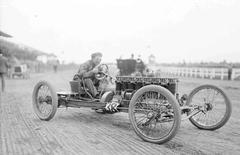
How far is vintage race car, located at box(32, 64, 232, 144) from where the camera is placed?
3.75 meters

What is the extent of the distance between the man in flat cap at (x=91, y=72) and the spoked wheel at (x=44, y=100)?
0.65 m

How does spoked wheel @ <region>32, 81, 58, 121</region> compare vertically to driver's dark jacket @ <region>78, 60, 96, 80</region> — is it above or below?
below

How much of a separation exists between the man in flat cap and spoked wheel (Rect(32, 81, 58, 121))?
2.14 ft

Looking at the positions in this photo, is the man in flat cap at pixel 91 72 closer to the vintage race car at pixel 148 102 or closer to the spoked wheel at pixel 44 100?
the vintage race car at pixel 148 102

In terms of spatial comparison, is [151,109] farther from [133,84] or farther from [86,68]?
[86,68]

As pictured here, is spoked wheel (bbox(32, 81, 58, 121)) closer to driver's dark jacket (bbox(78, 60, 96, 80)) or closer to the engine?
driver's dark jacket (bbox(78, 60, 96, 80))

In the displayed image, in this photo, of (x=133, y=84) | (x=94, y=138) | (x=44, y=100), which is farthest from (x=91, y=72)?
(x=94, y=138)

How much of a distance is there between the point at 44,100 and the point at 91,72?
1096 mm

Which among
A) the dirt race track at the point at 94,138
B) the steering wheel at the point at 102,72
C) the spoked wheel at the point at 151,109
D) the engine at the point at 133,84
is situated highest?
the steering wheel at the point at 102,72

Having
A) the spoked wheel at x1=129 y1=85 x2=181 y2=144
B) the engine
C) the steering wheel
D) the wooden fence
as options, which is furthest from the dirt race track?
the wooden fence

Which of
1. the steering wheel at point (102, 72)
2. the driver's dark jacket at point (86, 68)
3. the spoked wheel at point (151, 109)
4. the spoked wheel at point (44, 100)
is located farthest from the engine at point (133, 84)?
the spoked wheel at point (44, 100)

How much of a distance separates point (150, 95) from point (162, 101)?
0.22 m

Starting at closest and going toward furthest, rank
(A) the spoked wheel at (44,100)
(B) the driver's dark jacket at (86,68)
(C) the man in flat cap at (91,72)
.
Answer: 1. (A) the spoked wheel at (44,100)
2. (C) the man in flat cap at (91,72)
3. (B) the driver's dark jacket at (86,68)

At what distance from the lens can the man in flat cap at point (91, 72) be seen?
505cm
